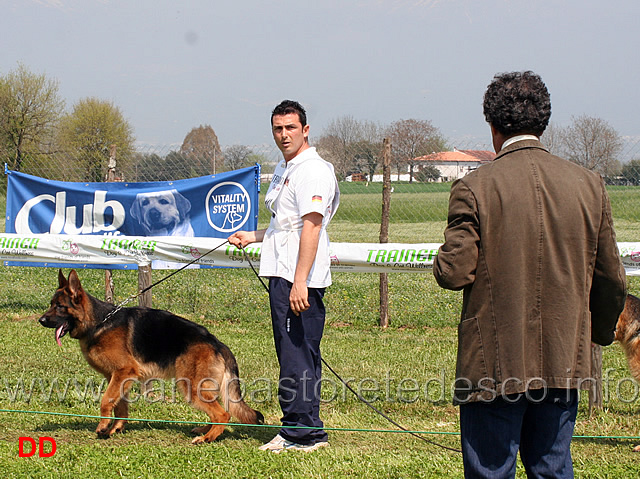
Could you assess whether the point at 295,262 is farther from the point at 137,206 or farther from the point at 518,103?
the point at 137,206

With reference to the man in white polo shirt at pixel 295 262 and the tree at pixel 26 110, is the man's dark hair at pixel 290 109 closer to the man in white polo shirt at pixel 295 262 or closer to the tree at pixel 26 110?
the man in white polo shirt at pixel 295 262

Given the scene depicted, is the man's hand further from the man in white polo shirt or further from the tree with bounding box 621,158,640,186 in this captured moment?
the tree with bounding box 621,158,640,186

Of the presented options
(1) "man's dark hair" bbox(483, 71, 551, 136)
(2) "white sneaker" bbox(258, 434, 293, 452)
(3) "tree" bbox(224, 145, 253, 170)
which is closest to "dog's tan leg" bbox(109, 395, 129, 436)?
(2) "white sneaker" bbox(258, 434, 293, 452)

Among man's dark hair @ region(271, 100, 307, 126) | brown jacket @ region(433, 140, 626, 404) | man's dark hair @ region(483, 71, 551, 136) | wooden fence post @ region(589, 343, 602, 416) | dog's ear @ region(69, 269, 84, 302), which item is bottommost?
wooden fence post @ region(589, 343, 602, 416)

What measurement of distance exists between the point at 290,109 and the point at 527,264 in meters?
2.33

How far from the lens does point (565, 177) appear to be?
2.32m

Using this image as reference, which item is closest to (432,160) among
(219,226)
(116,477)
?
(219,226)

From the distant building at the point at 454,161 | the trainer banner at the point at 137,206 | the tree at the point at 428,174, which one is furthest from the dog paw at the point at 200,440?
the tree at the point at 428,174

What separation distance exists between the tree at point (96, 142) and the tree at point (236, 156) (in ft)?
5.52

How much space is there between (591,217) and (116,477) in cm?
314

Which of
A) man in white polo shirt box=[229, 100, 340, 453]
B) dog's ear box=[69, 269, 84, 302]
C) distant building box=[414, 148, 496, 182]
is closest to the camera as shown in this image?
man in white polo shirt box=[229, 100, 340, 453]

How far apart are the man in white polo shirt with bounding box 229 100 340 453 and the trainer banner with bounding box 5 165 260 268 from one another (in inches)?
166

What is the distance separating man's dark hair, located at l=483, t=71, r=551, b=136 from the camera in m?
2.36

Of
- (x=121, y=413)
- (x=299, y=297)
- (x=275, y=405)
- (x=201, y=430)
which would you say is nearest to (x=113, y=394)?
(x=121, y=413)
